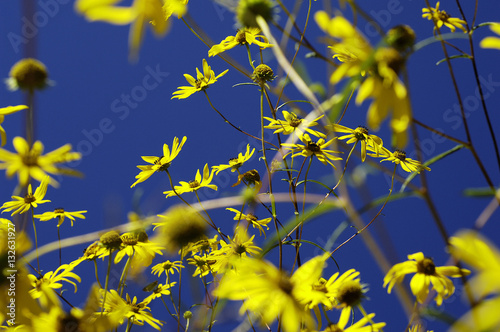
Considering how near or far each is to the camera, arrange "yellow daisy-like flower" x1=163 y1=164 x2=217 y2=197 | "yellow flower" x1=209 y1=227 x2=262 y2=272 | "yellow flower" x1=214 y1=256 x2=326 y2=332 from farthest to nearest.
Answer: "yellow daisy-like flower" x1=163 y1=164 x2=217 y2=197
"yellow flower" x1=209 y1=227 x2=262 y2=272
"yellow flower" x1=214 y1=256 x2=326 y2=332

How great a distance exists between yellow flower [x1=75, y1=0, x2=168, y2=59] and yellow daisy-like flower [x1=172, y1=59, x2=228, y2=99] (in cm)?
79

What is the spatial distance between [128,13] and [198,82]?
0.86 m

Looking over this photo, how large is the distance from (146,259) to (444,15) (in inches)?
40.8

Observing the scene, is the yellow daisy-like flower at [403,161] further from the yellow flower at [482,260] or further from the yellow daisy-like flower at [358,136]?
the yellow flower at [482,260]

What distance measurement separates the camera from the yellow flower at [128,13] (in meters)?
0.21

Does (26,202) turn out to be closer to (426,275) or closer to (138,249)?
(138,249)

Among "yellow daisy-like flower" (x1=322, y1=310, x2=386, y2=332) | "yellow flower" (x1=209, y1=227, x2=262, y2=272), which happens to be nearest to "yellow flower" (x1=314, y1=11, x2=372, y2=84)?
"yellow daisy-like flower" (x1=322, y1=310, x2=386, y2=332)

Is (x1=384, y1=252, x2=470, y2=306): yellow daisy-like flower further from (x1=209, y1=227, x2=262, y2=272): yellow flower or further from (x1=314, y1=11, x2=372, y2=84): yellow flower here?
(x1=314, y1=11, x2=372, y2=84): yellow flower

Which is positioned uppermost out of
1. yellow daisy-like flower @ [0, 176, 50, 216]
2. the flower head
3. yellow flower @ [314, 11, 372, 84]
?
the flower head

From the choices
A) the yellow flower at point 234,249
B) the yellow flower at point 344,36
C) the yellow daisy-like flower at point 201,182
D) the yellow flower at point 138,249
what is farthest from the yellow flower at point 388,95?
the yellow daisy-like flower at point 201,182

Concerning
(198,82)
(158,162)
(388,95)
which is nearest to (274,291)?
(388,95)

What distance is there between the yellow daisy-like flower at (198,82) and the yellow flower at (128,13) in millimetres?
788

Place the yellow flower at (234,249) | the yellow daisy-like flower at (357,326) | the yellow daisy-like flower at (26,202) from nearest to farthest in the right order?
the yellow daisy-like flower at (357,326), the yellow flower at (234,249), the yellow daisy-like flower at (26,202)

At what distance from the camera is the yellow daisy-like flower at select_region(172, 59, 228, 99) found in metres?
1.03
